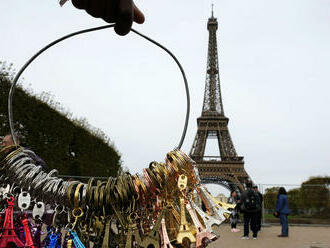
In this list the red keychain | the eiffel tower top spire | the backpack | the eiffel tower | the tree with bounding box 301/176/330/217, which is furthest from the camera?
the eiffel tower top spire

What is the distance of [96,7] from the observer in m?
1.25

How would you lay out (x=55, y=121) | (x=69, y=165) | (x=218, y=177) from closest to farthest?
(x=55, y=121)
(x=69, y=165)
(x=218, y=177)

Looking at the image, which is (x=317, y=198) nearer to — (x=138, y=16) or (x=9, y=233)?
(x=138, y=16)

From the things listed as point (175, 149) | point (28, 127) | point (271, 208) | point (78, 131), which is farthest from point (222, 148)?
point (175, 149)

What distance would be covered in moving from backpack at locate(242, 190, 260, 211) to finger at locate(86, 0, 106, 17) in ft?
28.0

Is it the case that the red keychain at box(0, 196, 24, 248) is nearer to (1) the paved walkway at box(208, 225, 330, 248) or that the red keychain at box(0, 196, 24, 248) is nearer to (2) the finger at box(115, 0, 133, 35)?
(2) the finger at box(115, 0, 133, 35)

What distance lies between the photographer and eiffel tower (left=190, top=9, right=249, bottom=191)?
26484 millimetres

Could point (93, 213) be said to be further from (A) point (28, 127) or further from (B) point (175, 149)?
(A) point (28, 127)

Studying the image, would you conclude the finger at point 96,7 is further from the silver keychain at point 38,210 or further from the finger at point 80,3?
the silver keychain at point 38,210

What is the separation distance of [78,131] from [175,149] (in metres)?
9.44

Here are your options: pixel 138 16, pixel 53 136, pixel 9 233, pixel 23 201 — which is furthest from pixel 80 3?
pixel 53 136

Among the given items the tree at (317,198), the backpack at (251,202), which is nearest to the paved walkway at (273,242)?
the backpack at (251,202)

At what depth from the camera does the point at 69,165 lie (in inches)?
397

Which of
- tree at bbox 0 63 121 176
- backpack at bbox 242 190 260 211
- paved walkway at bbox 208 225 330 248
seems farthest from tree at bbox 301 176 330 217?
tree at bbox 0 63 121 176
